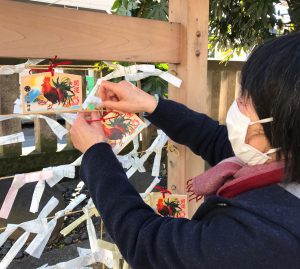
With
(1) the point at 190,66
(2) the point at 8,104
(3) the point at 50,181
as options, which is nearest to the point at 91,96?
(3) the point at 50,181

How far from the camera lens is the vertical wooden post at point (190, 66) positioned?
137cm

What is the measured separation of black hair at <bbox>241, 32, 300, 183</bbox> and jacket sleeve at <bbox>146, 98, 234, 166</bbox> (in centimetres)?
48

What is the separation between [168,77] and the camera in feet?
4.49

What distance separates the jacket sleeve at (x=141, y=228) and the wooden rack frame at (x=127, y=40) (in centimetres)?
35

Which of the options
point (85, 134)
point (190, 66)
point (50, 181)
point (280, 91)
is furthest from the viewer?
point (190, 66)

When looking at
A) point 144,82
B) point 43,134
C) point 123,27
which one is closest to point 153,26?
point 123,27

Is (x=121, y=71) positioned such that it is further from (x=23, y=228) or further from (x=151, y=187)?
(x=23, y=228)

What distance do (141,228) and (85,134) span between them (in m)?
0.34

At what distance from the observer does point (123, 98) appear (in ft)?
4.02

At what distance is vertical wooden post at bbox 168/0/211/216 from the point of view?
1365 millimetres

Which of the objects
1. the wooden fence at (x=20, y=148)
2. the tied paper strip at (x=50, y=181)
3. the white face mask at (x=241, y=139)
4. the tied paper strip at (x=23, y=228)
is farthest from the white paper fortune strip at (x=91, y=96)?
the wooden fence at (x=20, y=148)

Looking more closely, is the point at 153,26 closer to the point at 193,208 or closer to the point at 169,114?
the point at 169,114

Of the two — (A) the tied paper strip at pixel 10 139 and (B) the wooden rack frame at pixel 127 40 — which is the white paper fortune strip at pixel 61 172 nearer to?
(A) the tied paper strip at pixel 10 139

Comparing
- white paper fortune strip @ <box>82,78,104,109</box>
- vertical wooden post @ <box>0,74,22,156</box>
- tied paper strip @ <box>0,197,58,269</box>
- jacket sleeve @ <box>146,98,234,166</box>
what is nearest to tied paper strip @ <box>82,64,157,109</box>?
white paper fortune strip @ <box>82,78,104,109</box>
